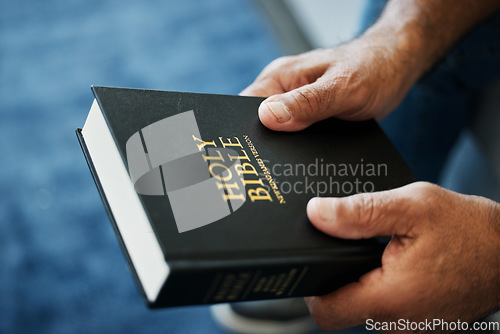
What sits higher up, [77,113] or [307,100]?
[77,113]

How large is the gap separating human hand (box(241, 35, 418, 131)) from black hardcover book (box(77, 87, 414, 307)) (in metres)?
0.04

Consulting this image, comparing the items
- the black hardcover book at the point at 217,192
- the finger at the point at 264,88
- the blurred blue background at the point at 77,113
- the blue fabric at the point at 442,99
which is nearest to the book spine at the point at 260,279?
the black hardcover book at the point at 217,192

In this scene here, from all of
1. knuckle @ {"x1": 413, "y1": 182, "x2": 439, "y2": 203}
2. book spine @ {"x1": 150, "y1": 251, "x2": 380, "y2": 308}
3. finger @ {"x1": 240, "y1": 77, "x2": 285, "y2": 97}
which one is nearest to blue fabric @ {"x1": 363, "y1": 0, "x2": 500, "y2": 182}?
finger @ {"x1": 240, "y1": 77, "x2": 285, "y2": 97}

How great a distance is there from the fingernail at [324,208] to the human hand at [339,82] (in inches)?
4.7

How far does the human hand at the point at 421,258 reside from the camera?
0.47 metres

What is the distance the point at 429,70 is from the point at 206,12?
109 cm

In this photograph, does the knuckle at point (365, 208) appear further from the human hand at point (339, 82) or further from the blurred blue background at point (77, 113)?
the blurred blue background at point (77, 113)

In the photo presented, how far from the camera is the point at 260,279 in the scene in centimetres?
43

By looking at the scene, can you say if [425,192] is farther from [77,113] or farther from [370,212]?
[77,113]

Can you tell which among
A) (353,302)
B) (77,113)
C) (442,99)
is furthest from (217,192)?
(77,113)

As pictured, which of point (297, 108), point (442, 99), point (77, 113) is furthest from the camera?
point (77, 113)

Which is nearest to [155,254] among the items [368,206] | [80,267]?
[368,206]

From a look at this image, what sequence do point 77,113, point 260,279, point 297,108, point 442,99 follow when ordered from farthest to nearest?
point 77,113 < point 442,99 < point 297,108 < point 260,279

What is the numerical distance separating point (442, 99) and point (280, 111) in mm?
452
